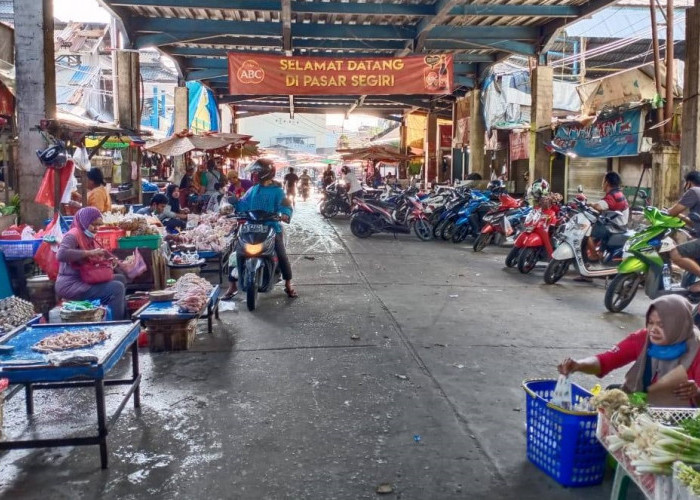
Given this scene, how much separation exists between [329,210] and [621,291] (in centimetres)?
1430

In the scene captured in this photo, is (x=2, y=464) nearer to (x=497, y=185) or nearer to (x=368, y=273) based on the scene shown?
(x=368, y=273)

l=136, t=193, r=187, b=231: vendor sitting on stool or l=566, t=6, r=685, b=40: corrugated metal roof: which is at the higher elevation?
l=566, t=6, r=685, b=40: corrugated metal roof

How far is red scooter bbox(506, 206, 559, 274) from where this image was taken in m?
10.5

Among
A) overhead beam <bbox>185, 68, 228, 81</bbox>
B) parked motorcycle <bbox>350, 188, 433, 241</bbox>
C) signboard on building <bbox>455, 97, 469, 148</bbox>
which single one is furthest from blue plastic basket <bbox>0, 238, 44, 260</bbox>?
signboard on building <bbox>455, 97, 469, 148</bbox>

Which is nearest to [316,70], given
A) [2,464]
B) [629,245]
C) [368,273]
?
[368,273]

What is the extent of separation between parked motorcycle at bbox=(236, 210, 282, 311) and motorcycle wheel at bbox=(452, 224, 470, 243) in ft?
24.7

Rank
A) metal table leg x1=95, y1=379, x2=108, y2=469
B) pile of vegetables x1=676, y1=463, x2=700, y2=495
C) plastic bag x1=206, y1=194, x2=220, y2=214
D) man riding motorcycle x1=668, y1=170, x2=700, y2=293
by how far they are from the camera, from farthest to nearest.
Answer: plastic bag x1=206, y1=194, x2=220, y2=214 < man riding motorcycle x1=668, y1=170, x2=700, y2=293 < metal table leg x1=95, y1=379, x2=108, y2=469 < pile of vegetables x1=676, y1=463, x2=700, y2=495

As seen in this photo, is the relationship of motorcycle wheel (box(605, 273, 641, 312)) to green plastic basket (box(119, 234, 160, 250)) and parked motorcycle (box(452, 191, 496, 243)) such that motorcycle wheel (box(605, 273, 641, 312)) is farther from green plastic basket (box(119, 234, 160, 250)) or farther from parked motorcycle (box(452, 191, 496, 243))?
parked motorcycle (box(452, 191, 496, 243))

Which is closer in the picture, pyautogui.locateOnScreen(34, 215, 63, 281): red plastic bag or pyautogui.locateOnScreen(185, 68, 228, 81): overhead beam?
pyautogui.locateOnScreen(34, 215, 63, 281): red plastic bag

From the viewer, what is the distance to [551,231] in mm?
11141

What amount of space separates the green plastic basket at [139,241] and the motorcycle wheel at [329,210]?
1358 cm

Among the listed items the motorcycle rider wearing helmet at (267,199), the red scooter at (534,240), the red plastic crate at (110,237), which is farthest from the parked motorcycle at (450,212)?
the red plastic crate at (110,237)

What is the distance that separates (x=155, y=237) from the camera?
8.04m

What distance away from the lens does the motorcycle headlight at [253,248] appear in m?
7.84
